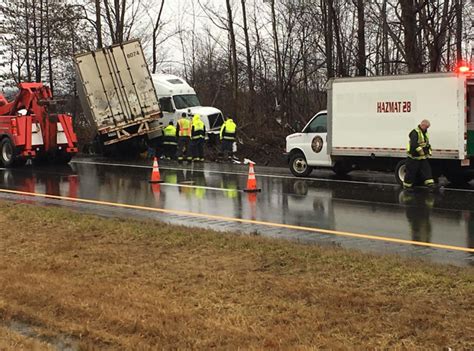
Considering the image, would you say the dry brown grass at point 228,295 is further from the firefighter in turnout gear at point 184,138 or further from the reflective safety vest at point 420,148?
the firefighter in turnout gear at point 184,138

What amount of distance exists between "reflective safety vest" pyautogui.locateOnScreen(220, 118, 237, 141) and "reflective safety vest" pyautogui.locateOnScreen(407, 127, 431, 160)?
32.1ft

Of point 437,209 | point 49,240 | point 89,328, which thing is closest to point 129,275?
point 89,328

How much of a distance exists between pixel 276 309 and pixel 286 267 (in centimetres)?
152

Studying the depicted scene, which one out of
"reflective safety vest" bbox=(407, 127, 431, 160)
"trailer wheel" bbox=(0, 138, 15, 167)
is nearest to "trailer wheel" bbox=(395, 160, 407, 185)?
"reflective safety vest" bbox=(407, 127, 431, 160)

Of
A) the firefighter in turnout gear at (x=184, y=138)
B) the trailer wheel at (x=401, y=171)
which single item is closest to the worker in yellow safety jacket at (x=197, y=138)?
the firefighter in turnout gear at (x=184, y=138)

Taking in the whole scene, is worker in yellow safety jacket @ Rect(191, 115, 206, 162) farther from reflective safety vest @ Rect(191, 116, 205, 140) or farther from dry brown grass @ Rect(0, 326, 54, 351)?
dry brown grass @ Rect(0, 326, 54, 351)

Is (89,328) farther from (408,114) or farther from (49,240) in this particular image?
(408,114)

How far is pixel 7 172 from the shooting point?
2045 centimetres

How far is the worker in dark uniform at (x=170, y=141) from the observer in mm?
24578

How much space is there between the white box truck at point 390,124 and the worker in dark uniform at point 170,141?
8032 millimetres

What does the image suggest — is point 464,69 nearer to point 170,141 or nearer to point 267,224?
point 267,224

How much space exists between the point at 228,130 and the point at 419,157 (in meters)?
10.1

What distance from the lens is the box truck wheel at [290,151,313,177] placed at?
698 inches

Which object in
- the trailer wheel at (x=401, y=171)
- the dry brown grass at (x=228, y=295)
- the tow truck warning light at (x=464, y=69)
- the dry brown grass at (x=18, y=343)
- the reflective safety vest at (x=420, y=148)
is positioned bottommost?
the dry brown grass at (x=18, y=343)
